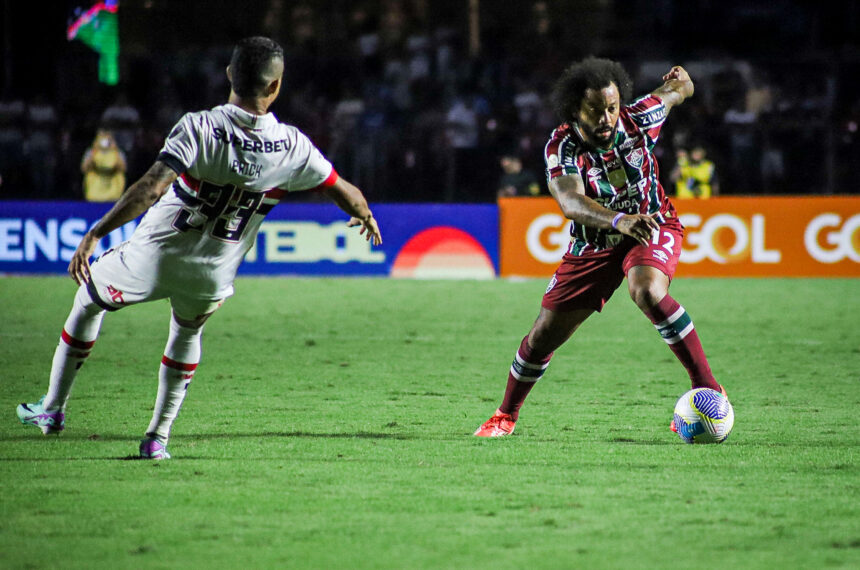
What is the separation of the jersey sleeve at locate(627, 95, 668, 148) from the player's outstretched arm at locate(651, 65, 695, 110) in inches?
4.7

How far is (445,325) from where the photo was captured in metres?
12.1

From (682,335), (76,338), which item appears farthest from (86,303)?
(682,335)

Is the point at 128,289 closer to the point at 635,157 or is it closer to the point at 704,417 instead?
the point at 635,157

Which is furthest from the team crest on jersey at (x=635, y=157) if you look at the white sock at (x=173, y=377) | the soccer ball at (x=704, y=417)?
the white sock at (x=173, y=377)

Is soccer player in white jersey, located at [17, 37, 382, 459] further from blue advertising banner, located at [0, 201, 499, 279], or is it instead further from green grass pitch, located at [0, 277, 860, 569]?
blue advertising banner, located at [0, 201, 499, 279]

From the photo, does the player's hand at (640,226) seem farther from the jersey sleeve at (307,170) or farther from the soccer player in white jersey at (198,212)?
the jersey sleeve at (307,170)

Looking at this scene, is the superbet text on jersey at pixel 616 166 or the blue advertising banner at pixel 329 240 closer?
the superbet text on jersey at pixel 616 166

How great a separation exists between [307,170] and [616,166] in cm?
176

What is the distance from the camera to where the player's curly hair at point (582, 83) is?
600 centimetres

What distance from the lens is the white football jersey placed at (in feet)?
17.1

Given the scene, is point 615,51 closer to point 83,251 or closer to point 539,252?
point 539,252

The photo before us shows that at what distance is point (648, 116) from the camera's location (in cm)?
636

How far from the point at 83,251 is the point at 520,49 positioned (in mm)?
17865

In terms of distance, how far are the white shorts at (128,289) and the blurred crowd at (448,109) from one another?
1394 centimetres
